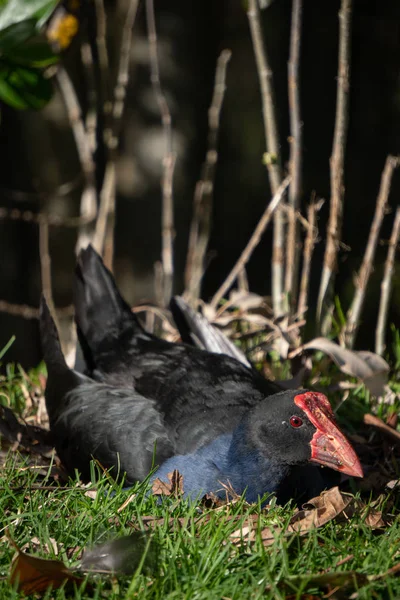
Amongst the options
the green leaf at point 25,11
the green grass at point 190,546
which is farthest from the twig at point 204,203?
the green grass at point 190,546

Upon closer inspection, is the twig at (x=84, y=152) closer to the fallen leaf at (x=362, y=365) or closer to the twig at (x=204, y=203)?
the twig at (x=204, y=203)

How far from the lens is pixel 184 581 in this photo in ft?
7.88

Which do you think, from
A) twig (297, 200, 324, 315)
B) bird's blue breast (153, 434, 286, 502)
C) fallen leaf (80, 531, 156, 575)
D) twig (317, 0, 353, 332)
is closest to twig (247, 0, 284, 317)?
twig (297, 200, 324, 315)

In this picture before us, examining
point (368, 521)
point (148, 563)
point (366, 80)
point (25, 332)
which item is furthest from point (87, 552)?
point (366, 80)

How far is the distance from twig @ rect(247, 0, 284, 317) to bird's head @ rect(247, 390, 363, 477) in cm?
174

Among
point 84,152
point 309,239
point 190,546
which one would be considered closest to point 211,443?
point 190,546

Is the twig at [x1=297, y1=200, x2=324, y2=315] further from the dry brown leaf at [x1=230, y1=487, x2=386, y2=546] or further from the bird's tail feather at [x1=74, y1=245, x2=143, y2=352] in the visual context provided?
the dry brown leaf at [x1=230, y1=487, x2=386, y2=546]

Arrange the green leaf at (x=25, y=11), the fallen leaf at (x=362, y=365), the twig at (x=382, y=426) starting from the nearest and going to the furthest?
the twig at (x=382, y=426) → the green leaf at (x=25, y=11) → the fallen leaf at (x=362, y=365)

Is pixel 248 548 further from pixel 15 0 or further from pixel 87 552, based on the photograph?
pixel 15 0

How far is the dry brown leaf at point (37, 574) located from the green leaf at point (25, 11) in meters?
2.56

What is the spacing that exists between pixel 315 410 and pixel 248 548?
78 cm

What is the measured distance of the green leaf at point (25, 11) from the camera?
12.7ft

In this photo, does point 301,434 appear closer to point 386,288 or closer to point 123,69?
point 386,288

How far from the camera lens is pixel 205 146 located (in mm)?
6961
